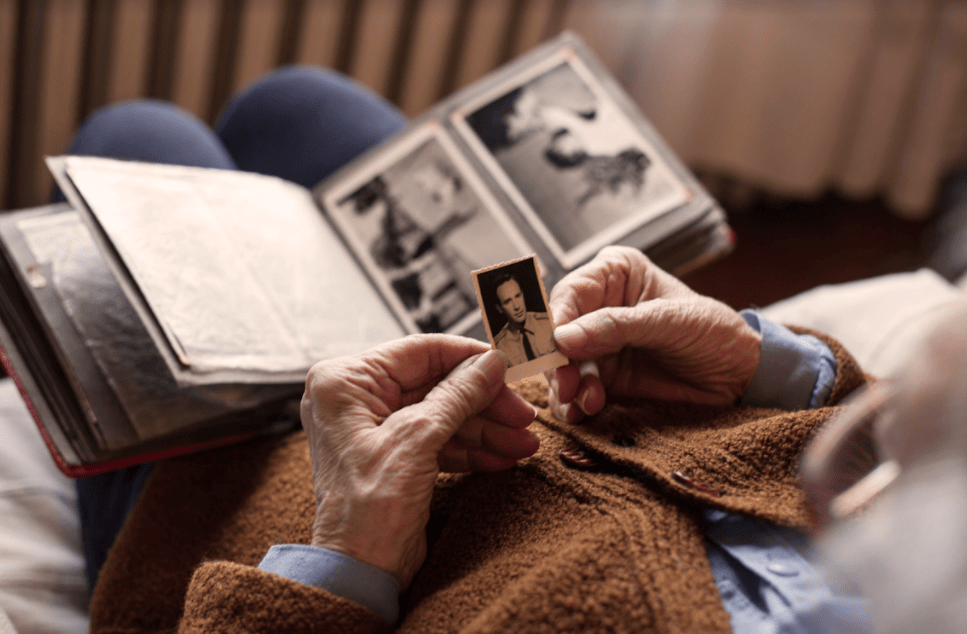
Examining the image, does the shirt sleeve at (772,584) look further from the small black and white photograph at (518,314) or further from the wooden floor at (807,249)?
the wooden floor at (807,249)

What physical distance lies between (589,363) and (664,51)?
1647 millimetres

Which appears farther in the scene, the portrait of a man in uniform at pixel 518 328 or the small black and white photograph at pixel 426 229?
the small black and white photograph at pixel 426 229

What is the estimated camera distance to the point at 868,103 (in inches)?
80.3

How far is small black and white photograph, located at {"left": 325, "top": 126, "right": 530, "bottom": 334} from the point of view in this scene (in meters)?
0.99

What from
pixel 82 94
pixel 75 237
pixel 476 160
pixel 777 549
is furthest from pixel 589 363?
pixel 82 94

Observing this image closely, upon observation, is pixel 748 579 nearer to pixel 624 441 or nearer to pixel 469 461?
pixel 624 441

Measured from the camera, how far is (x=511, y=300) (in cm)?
62

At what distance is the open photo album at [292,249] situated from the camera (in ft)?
2.37

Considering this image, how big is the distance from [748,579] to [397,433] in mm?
332

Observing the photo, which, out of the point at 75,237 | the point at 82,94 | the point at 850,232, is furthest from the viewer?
the point at 850,232

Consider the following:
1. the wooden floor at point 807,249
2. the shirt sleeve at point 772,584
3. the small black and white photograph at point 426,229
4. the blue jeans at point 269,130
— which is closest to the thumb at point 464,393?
the shirt sleeve at point 772,584

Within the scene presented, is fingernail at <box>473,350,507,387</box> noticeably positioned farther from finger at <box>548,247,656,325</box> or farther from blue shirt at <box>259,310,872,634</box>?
blue shirt at <box>259,310,872,634</box>

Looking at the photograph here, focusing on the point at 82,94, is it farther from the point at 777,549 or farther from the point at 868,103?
the point at 868,103

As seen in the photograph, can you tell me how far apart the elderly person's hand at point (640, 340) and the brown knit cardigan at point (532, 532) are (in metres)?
0.04
